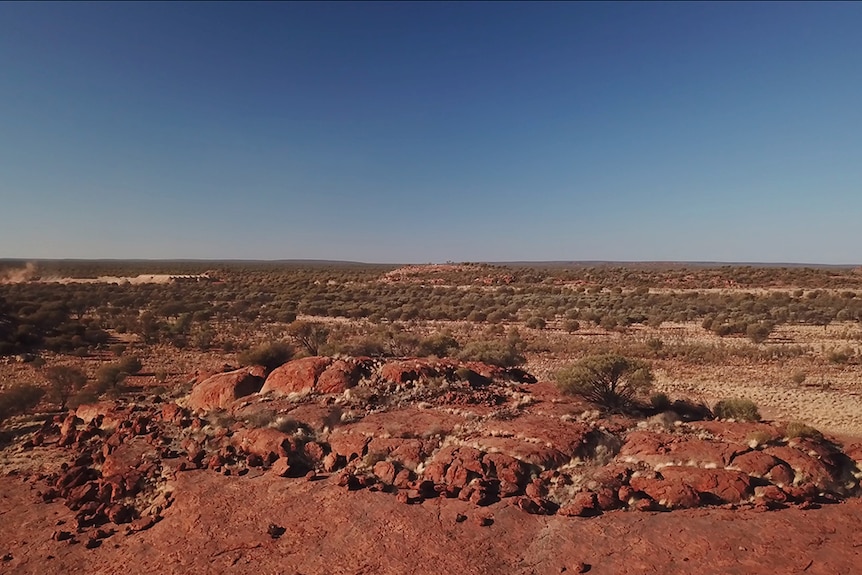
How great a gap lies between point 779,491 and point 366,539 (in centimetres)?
708

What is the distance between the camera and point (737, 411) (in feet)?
45.8

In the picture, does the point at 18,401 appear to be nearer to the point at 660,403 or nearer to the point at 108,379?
the point at 108,379

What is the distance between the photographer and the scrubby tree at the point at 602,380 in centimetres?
1384

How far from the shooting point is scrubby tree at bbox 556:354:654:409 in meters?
13.8

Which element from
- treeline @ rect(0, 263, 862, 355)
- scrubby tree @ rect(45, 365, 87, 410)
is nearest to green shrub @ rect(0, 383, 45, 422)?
scrubby tree @ rect(45, 365, 87, 410)

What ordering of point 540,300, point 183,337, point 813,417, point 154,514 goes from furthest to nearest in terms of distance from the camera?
point 540,300 → point 183,337 → point 813,417 → point 154,514

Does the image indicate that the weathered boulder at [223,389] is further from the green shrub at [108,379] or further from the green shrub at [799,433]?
the green shrub at [799,433]

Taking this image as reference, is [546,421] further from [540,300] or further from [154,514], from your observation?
[540,300]

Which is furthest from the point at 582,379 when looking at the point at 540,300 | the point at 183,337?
the point at 540,300

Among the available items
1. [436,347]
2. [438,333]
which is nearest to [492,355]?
[436,347]

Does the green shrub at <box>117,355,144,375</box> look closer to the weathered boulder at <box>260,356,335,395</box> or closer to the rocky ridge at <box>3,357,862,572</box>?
the rocky ridge at <box>3,357,862,572</box>

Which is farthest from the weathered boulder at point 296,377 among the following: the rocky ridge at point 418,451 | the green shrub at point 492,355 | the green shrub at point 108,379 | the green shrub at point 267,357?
the green shrub at point 492,355

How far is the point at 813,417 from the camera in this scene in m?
15.0

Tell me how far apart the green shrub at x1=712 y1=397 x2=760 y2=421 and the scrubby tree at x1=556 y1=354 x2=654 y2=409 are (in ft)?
7.48
